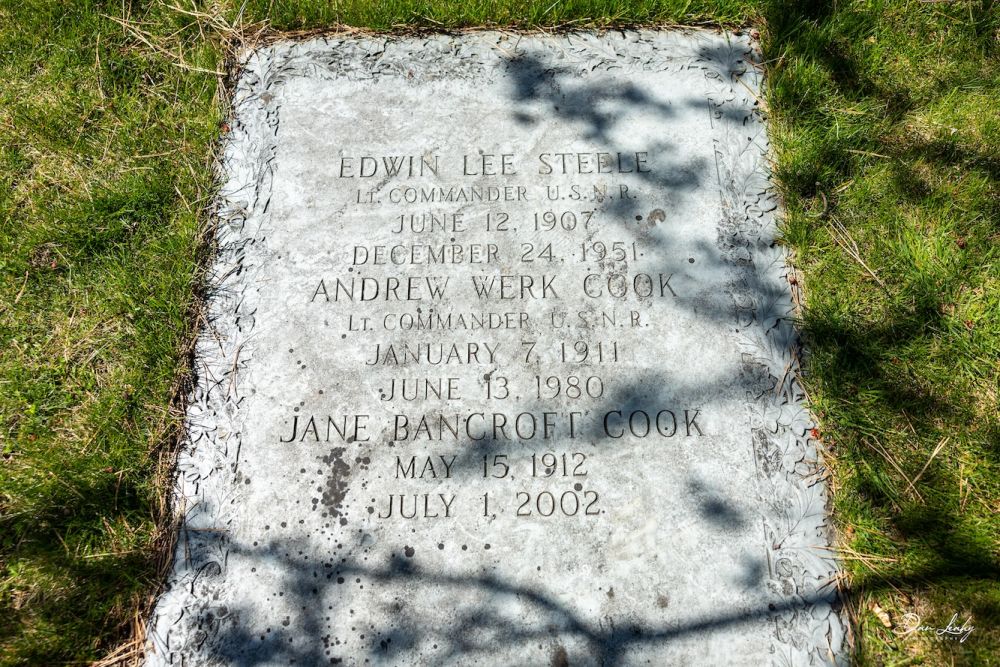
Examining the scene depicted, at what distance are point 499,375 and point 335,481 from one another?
693 mm

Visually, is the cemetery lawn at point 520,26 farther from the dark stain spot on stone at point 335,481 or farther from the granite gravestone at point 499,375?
the dark stain spot on stone at point 335,481

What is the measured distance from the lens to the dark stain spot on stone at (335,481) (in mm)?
2367

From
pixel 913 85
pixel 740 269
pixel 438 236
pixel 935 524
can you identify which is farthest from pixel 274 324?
pixel 913 85

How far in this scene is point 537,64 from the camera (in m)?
3.11

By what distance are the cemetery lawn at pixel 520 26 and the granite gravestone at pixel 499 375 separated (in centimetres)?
16

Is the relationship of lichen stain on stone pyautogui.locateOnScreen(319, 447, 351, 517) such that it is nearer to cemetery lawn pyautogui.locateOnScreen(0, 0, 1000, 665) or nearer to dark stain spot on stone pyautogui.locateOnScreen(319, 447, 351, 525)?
dark stain spot on stone pyautogui.locateOnScreen(319, 447, 351, 525)

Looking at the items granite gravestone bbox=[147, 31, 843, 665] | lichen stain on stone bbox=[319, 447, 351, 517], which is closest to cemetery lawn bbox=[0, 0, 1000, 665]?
granite gravestone bbox=[147, 31, 843, 665]

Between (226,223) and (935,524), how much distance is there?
9.69 ft

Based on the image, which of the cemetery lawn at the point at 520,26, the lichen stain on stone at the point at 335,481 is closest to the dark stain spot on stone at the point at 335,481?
the lichen stain on stone at the point at 335,481

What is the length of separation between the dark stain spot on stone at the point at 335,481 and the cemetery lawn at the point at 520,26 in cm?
59

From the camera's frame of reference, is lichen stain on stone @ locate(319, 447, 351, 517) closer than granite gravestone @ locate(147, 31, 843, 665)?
No

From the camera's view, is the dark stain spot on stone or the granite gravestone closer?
the granite gravestone

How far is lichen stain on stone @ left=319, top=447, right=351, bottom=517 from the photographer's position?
237cm

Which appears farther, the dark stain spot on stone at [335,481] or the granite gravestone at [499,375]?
the dark stain spot on stone at [335,481]
